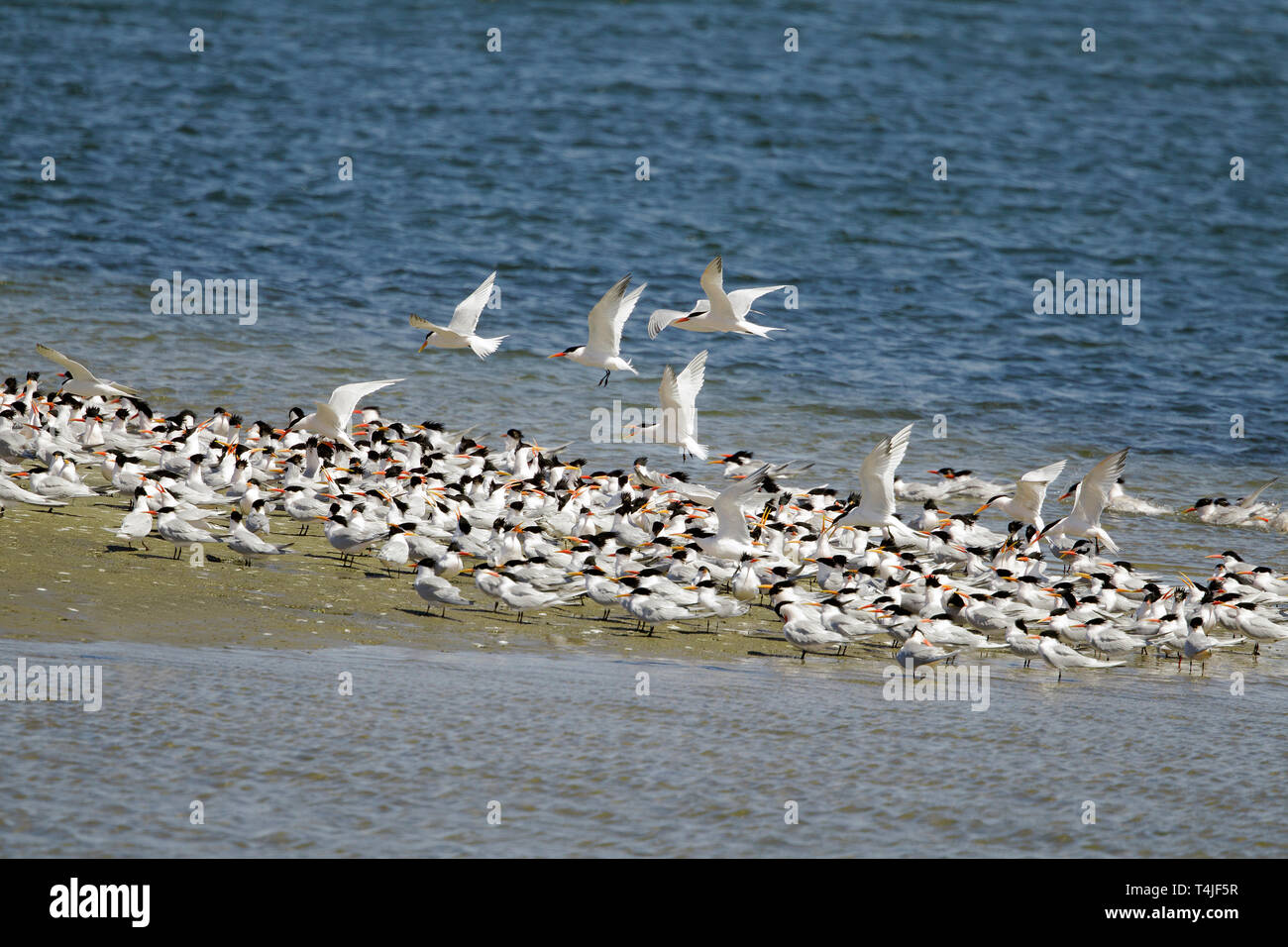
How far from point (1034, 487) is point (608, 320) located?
15.7 feet

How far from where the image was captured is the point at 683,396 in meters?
15.0

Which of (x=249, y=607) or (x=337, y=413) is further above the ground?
(x=337, y=413)

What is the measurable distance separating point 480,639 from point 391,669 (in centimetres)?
122

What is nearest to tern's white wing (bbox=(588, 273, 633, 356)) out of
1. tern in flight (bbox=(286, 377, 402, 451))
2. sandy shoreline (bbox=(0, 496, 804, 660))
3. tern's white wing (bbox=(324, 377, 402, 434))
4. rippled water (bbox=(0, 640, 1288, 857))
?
tern in flight (bbox=(286, 377, 402, 451))

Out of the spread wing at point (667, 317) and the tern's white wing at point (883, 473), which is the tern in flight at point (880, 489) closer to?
the tern's white wing at point (883, 473)

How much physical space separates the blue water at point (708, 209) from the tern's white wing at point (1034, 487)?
1.14 meters

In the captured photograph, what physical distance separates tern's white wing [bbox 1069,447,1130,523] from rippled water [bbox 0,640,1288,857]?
4.21m

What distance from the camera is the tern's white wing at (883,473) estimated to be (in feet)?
42.6

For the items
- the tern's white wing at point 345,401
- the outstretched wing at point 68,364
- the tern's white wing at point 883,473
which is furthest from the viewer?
the outstretched wing at point 68,364

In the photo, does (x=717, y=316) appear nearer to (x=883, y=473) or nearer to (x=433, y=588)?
(x=883, y=473)

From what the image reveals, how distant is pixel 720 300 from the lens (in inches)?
541

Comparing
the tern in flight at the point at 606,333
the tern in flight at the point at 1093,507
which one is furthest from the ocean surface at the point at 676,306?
the tern in flight at the point at 606,333

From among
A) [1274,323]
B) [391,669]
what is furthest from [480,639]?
[1274,323]

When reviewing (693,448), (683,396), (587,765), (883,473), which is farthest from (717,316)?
(587,765)
